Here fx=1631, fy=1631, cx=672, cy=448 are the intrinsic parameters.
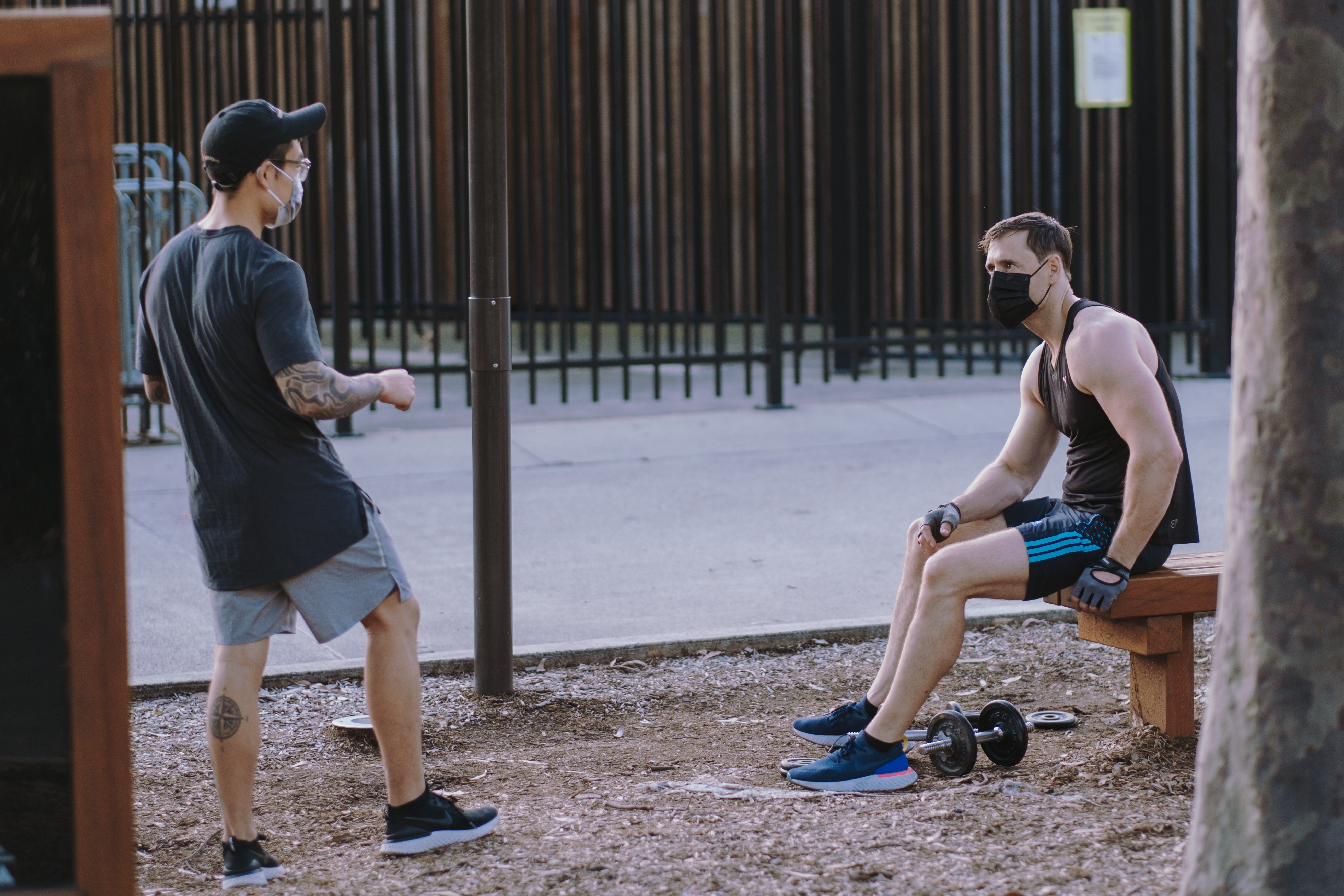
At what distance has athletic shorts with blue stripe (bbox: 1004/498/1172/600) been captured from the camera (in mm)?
4008

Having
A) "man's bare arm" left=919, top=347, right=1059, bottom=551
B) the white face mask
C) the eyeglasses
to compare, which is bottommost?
"man's bare arm" left=919, top=347, right=1059, bottom=551

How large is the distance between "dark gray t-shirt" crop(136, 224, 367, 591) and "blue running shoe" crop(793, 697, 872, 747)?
152cm

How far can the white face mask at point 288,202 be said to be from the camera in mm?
3387

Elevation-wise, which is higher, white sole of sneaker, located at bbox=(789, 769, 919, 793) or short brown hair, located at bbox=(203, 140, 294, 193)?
short brown hair, located at bbox=(203, 140, 294, 193)

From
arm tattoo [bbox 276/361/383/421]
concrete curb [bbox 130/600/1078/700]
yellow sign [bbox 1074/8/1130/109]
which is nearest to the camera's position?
arm tattoo [bbox 276/361/383/421]

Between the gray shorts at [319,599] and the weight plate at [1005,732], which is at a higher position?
the gray shorts at [319,599]

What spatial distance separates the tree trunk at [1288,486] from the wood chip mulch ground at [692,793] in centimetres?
51

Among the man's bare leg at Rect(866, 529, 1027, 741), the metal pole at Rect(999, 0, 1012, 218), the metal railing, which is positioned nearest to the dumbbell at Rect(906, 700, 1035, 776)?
the man's bare leg at Rect(866, 529, 1027, 741)

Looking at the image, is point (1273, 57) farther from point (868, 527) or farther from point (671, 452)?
point (671, 452)

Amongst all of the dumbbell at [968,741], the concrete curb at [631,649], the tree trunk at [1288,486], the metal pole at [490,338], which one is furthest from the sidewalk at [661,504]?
the tree trunk at [1288,486]

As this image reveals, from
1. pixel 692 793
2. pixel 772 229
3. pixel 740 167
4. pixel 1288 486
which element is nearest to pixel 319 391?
pixel 692 793

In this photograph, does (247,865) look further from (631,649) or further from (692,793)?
(631,649)

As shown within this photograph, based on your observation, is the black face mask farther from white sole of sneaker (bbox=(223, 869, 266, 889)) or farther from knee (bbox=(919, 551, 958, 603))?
white sole of sneaker (bbox=(223, 869, 266, 889))

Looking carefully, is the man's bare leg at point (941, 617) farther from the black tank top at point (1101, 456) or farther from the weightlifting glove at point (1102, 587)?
the black tank top at point (1101, 456)
